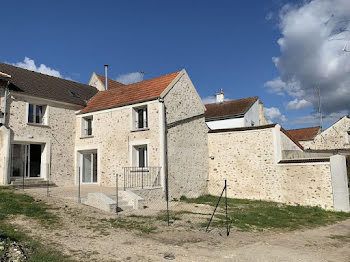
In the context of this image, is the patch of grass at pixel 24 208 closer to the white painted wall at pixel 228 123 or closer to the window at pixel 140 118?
the window at pixel 140 118

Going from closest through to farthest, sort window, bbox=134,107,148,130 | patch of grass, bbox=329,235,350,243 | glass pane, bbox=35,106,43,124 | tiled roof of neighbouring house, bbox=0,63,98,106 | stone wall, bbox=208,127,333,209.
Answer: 1. patch of grass, bbox=329,235,350,243
2. stone wall, bbox=208,127,333,209
3. window, bbox=134,107,148,130
4. tiled roof of neighbouring house, bbox=0,63,98,106
5. glass pane, bbox=35,106,43,124

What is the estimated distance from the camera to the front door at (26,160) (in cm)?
1510

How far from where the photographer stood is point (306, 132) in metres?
30.3

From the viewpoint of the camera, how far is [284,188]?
14.5 metres

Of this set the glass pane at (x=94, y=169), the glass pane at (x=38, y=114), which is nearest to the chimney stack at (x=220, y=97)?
the glass pane at (x=94, y=169)

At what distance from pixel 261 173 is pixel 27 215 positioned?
11.1 meters

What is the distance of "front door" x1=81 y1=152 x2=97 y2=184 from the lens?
57.3 feet

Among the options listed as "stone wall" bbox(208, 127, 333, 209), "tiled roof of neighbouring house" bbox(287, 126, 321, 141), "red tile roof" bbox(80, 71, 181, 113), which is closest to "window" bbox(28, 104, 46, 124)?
"red tile roof" bbox(80, 71, 181, 113)

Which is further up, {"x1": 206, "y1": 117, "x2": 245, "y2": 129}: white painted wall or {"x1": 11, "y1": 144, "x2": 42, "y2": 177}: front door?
{"x1": 206, "y1": 117, "x2": 245, "y2": 129}: white painted wall

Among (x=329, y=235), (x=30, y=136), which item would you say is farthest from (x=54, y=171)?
(x=329, y=235)

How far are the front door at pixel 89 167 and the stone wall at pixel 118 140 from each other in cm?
43

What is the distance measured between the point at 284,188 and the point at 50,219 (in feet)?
35.8

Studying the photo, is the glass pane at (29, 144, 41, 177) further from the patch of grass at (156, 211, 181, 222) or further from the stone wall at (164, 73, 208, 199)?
the patch of grass at (156, 211, 181, 222)

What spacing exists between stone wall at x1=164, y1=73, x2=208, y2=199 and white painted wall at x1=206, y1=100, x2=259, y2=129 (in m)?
6.28
